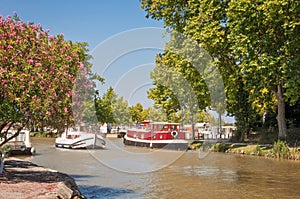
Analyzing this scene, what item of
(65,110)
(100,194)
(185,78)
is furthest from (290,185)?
(185,78)

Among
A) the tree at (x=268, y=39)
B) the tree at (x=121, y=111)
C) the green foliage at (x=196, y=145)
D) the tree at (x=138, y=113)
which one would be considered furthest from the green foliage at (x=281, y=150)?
the tree at (x=138, y=113)

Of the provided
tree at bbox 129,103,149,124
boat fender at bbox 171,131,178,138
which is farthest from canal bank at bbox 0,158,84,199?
tree at bbox 129,103,149,124

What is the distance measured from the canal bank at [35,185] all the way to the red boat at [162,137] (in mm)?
22597

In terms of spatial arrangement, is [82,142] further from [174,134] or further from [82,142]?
[174,134]

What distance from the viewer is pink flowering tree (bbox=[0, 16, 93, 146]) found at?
10.7 m

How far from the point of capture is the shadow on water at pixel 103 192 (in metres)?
12.8

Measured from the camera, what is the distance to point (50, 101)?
11148mm

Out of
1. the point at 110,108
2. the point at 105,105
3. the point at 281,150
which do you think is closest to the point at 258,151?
the point at 281,150

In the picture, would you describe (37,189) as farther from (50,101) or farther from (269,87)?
(269,87)

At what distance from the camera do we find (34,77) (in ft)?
36.0

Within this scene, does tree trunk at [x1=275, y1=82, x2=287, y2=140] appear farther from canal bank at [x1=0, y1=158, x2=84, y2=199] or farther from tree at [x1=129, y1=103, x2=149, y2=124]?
tree at [x1=129, y1=103, x2=149, y2=124]

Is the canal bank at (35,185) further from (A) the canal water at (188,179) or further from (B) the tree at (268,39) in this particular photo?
(B) the tree at (268,39)

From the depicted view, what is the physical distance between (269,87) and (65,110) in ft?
68.0

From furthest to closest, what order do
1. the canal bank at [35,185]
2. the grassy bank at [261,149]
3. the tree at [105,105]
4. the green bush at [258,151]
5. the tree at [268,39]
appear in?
the tree at [105,105]
the green bush at [258,151]
the grassy bank at [261,149]
the tree at [268,39]
the canal bank at [35,185]
